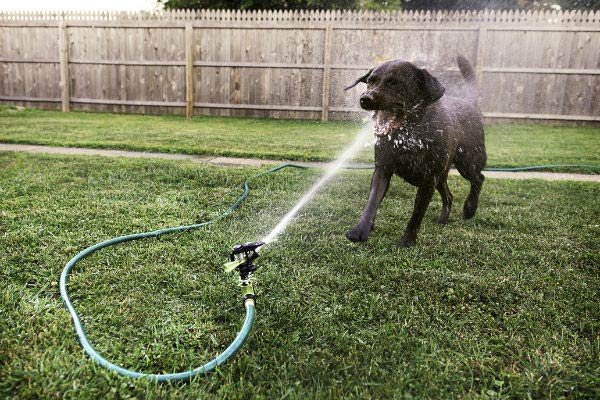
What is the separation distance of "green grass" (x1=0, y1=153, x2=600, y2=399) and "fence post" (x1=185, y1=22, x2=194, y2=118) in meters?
7.91

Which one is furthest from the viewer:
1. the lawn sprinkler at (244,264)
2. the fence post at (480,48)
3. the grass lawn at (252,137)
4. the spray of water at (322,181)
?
the fence post at (480,48)

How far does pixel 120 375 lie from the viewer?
1.54 m

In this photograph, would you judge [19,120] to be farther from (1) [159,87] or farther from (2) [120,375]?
(2) [120,375]

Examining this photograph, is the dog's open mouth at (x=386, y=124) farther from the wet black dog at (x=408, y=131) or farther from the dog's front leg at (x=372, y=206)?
the dog's front leg at (x=372, y=206)

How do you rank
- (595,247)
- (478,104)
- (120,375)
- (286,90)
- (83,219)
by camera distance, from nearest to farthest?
1. (120,375)
2. (595,247)
3. (83,219)
4. (478,104)
5. (286,90)

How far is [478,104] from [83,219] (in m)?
2.88

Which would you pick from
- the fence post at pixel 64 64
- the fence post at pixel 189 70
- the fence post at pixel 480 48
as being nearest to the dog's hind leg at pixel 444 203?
the fence post at pixel 480 48

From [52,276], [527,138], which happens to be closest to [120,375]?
[52,276]

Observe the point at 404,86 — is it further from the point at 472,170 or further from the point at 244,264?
the point at 244,264

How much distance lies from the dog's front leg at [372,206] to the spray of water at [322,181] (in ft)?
1.62

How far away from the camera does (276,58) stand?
10812 millimetres

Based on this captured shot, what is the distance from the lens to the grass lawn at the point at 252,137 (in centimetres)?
615

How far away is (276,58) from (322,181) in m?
6.85

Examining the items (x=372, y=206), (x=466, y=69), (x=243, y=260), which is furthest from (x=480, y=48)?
(x=243, y=260)
